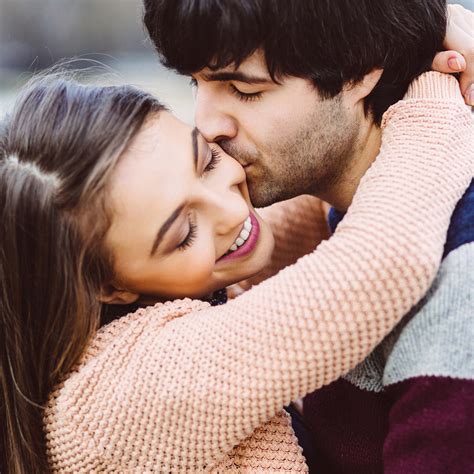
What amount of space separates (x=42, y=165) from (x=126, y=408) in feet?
1.33

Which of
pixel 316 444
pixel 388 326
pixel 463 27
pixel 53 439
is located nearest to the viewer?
pixel 388 326

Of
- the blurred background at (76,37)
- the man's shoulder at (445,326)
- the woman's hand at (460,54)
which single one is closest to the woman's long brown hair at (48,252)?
the man's shoulder at (445,326)

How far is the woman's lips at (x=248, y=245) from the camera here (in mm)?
1188

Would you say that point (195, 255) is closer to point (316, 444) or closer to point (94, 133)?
point (94, 133)

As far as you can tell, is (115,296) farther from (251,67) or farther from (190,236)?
(251,67)

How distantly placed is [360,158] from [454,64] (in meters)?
0.26

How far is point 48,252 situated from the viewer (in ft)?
3.41

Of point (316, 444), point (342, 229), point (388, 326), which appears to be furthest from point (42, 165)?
point (316, 444)

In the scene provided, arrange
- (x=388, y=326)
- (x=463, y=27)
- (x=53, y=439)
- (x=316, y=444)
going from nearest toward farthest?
(x=388, y=326), (x=53, y=439), (x=316, y=444), (x=463, y=27)

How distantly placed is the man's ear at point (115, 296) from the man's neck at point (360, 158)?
1.75 feet

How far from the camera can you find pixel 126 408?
0.96m

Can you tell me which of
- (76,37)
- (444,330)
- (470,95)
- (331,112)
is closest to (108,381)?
(444,330)

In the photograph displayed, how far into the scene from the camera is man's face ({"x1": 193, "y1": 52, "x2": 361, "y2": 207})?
1283 millimetres

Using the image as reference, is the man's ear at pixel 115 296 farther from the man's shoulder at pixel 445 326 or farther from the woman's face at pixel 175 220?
the man's shoulder at pixel 445 326
